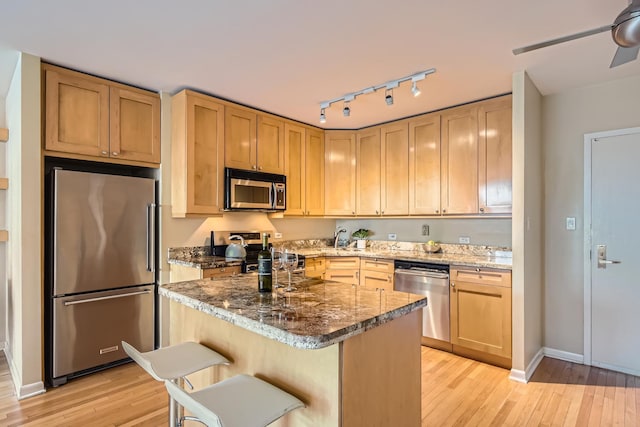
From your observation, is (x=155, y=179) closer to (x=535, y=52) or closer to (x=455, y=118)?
(x=455, y=118)

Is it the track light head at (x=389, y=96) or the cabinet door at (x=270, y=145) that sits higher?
the track light head at (x=389, y=96)

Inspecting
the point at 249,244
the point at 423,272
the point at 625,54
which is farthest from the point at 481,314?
the point at 249,244

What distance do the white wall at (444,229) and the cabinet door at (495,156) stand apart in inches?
15.9

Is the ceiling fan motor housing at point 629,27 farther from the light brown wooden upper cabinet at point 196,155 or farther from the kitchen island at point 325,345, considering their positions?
the light brown wooden upper cabinet at point 196,155

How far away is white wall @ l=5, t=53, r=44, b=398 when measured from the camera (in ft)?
8.50

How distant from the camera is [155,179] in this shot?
344 cm

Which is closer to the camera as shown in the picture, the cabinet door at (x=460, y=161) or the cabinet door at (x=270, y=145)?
the cabinet door at (x=460, y=161)

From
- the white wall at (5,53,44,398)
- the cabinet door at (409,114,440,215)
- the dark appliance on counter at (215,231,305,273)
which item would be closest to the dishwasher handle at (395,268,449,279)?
the cabinet door at (409,114,440,215)

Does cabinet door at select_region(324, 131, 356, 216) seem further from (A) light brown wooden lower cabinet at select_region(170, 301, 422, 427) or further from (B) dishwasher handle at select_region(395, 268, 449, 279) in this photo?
(A) light brown wooden lower cabinet at select_region(170, 301, 422, 427)

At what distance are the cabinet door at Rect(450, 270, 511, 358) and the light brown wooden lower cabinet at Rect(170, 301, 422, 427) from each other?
1741mm

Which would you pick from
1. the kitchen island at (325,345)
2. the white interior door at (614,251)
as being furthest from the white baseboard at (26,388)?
the white interior door at (614,251)

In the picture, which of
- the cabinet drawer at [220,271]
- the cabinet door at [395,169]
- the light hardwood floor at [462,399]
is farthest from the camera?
the cabinet door at [395,169]

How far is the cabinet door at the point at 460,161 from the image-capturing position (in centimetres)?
358

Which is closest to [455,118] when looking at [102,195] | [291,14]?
[291,14]
